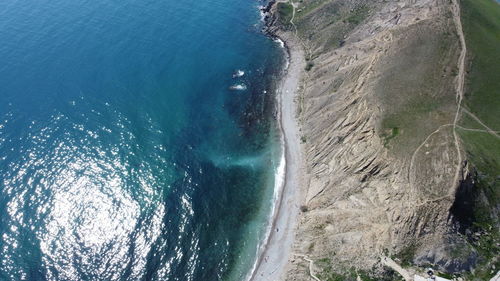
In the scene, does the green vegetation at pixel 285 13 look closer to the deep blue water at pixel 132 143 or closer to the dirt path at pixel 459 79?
the deep blue water at pixel 132 143

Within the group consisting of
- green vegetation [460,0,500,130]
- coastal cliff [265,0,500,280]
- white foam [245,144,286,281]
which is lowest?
white foam [245,144,286,281]

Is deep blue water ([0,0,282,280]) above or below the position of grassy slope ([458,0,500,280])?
below

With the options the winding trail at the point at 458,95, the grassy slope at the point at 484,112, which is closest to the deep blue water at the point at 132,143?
the winding trail at the point at 458,95

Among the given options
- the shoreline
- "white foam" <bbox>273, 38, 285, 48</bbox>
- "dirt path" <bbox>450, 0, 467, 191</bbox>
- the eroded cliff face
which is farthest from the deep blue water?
"dirt path" <bbox>450, 0, 467, 191</bbox>

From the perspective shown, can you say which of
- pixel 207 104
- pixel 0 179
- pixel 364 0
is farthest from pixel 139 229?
pixel 364 0

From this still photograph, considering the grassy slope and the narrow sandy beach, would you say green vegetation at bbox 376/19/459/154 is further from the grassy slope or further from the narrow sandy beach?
the narrow sandy beach

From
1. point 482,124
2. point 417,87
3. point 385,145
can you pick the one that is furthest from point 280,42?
point 482,124

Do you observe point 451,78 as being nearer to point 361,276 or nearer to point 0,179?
point 361,276
